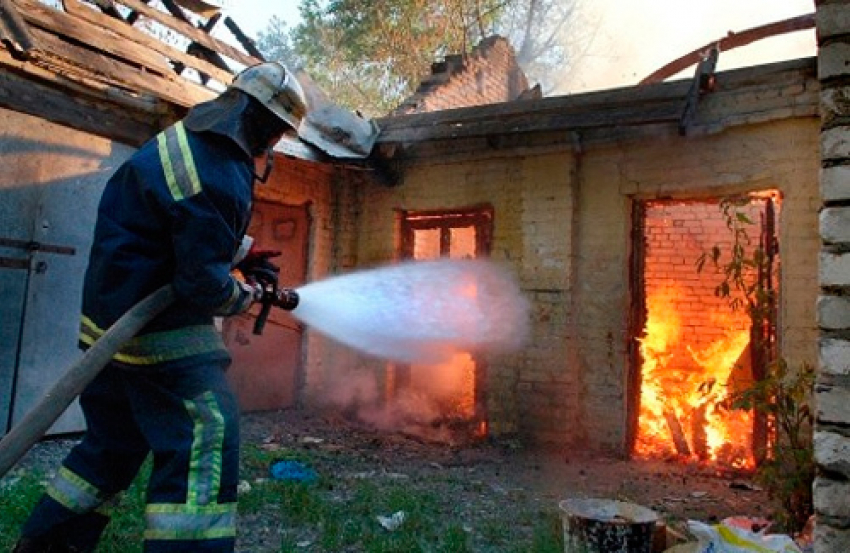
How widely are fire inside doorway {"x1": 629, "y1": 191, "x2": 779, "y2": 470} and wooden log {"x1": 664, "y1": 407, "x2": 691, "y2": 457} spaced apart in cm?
1

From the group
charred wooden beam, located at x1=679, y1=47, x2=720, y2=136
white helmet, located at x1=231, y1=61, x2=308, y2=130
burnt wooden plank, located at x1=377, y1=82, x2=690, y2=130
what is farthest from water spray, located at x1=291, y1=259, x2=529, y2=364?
white helmet, located at x1=231, y1=61, x2=308, y2=130

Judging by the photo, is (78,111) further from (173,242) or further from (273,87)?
(173,242)

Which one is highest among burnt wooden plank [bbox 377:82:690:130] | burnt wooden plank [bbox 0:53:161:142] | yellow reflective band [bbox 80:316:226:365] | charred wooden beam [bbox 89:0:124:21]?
charred wooden beam [bbox 89:0:124:21]

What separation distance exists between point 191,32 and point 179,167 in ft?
18.3

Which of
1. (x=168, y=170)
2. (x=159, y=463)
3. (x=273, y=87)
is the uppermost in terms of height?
(x=273, y=87)

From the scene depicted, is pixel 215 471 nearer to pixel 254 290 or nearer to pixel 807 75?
pixel 254 290

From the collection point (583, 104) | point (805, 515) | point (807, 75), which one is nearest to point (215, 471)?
point (805, 515)

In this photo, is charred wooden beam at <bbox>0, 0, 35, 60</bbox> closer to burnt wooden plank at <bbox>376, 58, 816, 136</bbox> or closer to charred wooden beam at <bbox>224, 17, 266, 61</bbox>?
charred wooden beam at <bbox>224, 17, 266, 61</bbox>

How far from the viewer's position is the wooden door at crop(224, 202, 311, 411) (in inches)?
323

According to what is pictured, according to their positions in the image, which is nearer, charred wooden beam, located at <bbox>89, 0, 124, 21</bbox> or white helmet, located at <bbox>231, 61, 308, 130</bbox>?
white helmet, located at <bbox>231, 61, 308, 130</bbox>

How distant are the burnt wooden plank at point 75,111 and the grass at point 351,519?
326 centimetres

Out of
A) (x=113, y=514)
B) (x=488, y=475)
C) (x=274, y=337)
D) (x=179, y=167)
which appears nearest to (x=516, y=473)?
(x=488, y=475)

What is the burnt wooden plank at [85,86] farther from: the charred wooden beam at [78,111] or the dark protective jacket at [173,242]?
the dark protective jacket at [173,242]

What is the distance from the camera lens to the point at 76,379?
2.42 m
